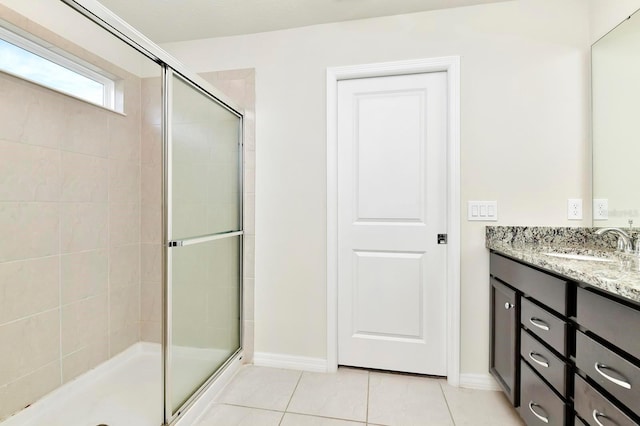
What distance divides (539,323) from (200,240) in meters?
1.74

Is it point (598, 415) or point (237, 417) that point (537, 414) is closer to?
point (598, 415)

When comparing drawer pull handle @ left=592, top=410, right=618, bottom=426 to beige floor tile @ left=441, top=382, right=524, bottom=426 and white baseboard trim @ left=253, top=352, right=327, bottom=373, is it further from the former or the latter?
white baseboard trim @ left=253, top=352, right=327, bottom=373

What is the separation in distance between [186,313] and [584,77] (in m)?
2.73

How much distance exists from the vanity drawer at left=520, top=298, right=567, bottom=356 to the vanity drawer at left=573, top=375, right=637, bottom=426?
5.0 inches

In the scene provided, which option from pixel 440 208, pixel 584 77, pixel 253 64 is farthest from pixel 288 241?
pixel 584 77

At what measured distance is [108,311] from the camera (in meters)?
2.12

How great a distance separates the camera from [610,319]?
90cm

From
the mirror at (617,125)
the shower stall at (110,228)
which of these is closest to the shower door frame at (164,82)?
the shower stall at (110,228)

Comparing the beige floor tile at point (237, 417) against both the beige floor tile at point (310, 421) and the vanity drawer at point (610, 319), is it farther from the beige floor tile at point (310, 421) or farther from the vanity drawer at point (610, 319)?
the vanity drawer at point (610, 319)

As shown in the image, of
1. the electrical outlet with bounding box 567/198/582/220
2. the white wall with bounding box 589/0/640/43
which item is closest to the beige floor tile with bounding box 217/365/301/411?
the electrical outlet with bounding box 567/198/582/220

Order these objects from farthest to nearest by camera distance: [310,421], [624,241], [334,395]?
[334,395], [310,421], [624,241]

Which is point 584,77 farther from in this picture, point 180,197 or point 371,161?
point 180,197

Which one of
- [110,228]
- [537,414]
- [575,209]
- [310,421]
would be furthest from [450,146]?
[110,228]

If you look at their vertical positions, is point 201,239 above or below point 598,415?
above
